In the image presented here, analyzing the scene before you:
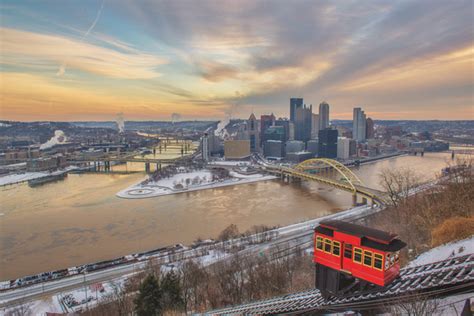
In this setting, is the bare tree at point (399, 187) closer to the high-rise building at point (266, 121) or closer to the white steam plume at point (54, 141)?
the high-rise building at point (266, 121)

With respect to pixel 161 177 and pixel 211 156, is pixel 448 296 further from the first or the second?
pixel 211 156

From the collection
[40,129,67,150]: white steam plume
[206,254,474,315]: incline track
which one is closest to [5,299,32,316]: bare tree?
[206,254,474,315]: incline track

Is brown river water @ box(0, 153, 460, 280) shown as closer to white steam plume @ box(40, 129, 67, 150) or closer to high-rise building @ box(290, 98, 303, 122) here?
white steam plume @ box(40, 129, 67, 150)

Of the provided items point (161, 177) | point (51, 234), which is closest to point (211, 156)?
point (161, 177)

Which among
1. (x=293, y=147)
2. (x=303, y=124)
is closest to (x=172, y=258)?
(x=293, y=147)

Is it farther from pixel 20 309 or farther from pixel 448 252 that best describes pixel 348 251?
pixel 20 309

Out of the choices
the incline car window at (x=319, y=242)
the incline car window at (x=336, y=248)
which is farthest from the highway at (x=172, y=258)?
the incline car window at (x=336, y=248)
